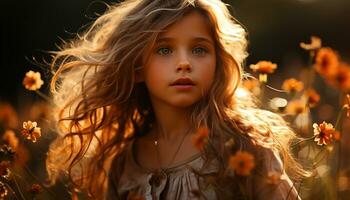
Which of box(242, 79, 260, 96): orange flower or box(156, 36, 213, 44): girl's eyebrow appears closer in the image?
box(156, 36, 213, 44): girl's eyebrow

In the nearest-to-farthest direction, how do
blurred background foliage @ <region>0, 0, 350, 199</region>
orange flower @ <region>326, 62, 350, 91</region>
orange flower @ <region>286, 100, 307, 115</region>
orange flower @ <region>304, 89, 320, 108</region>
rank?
1. orange flower @ <region>326, 62, 350, 91</region>
2. orange flower @ <region>304, 89, 320, 108</region>
3. orange flower @ <region>286, 100, 307, 115</region>
4. blurred background foliage @ <region>0, 0, 350, 199</region>

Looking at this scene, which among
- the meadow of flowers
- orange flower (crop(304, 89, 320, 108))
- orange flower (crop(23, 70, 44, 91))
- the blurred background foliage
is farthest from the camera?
the blurred background foliage

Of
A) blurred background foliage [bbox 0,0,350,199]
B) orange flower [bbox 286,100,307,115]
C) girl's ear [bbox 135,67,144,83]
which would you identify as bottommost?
blurred background foliage [bbox 0,0,350,199]

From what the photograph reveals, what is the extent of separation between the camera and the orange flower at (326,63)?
1843 millimetres

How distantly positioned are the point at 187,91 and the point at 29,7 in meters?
5.80

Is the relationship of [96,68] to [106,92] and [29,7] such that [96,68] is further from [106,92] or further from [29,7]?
[29,7]

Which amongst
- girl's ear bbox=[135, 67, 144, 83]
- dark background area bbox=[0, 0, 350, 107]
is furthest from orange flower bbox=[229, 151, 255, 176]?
dark background area bbox=[0, 0, 350, 107]

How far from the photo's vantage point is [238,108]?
3141 mm

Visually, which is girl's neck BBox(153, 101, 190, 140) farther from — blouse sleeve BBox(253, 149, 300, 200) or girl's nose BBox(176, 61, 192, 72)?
blouse sleeve BBox(253, 149, 300, 200)

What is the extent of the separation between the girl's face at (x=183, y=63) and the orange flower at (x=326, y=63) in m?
1.01

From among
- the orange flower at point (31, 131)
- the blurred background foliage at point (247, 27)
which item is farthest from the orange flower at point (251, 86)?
the blurred background foliage at point (247, 27)

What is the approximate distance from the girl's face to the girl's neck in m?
0.06

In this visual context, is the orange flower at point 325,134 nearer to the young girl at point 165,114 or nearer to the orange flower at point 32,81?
the young girl at point 165,114

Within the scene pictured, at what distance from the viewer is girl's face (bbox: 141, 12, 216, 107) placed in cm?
290
